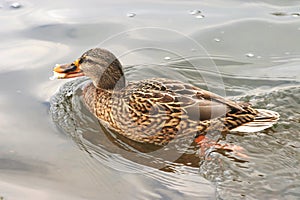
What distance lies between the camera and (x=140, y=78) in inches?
294

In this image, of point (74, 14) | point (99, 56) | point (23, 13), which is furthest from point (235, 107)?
point (23, 13)

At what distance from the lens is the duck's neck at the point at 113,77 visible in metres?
6.85

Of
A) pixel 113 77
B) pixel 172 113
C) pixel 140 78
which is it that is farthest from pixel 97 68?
pixel 172 113

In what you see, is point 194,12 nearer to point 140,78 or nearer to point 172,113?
point 140,78

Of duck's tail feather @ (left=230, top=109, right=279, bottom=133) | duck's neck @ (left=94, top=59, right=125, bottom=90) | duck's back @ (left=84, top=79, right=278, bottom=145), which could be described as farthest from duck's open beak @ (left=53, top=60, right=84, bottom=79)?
duck's tail feather @ (left=230, top=109, right=279, bottom=133)

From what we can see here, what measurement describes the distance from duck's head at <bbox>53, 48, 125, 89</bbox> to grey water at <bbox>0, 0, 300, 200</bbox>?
17.2 inches

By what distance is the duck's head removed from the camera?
269 inches

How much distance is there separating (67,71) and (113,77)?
1.99ft

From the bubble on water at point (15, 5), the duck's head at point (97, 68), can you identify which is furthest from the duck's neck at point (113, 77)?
the bubble on water at point (15, 5)

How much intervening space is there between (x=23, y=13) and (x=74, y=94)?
94.3 inches

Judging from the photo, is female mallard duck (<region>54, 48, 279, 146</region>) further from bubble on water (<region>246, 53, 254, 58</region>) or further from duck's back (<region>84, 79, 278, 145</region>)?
bubble on water (<region>246, 53, 254, 58</region>)

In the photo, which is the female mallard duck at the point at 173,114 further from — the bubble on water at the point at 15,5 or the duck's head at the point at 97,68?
the bubble on water at the point at 15,5

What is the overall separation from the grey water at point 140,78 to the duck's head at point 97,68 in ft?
1.43

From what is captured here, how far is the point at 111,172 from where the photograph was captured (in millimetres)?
5699
